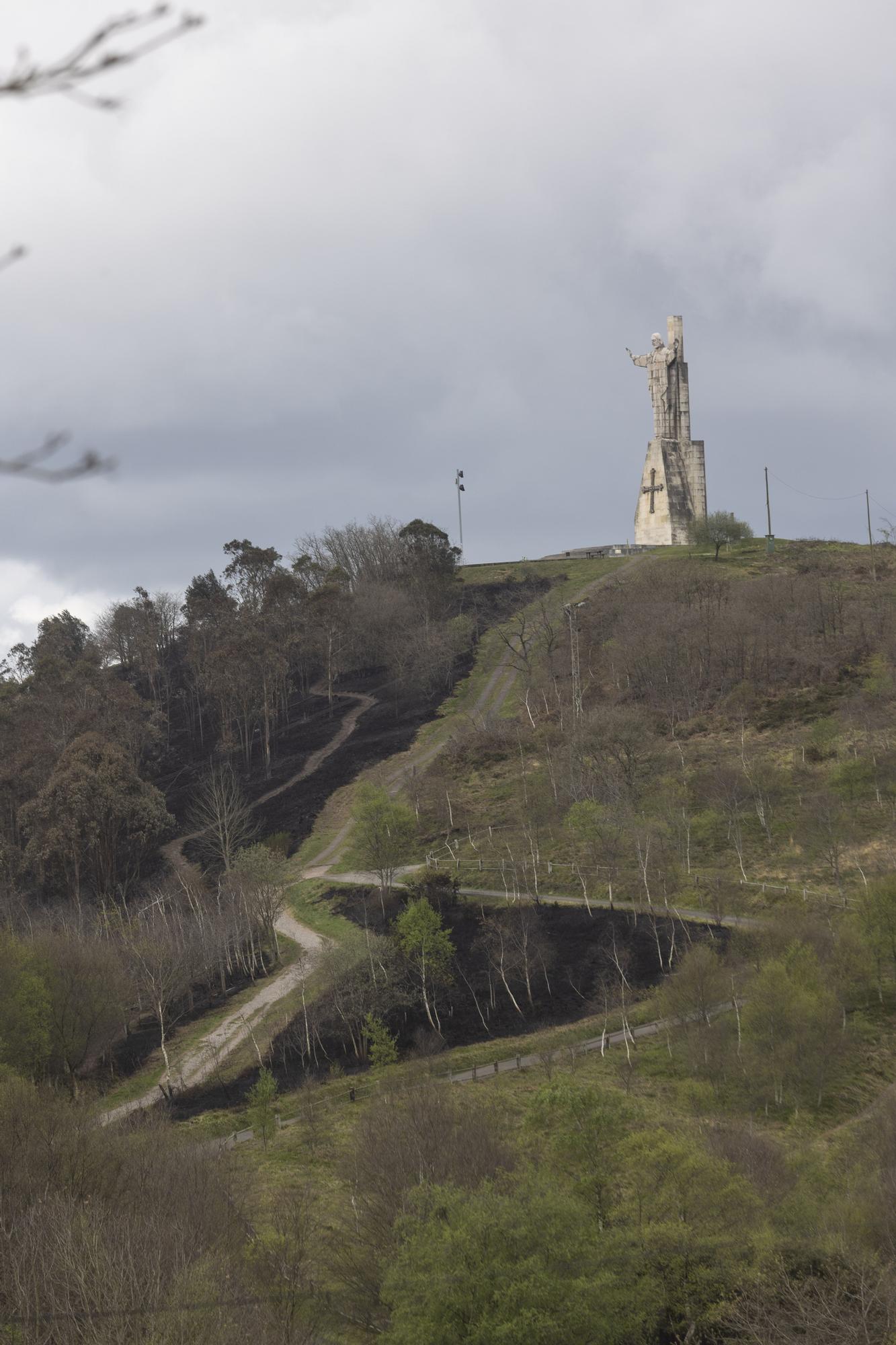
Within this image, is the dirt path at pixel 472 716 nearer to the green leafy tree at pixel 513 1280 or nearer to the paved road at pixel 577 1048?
the paved road at pixel 577 1048

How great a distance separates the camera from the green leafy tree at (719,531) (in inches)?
4387

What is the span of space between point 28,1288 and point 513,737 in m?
59.2

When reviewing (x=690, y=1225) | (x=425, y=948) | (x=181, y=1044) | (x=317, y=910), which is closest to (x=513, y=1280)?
(x=690, y=1225)

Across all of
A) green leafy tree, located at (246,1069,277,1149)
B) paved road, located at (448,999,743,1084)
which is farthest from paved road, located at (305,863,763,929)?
green leafy tree, located at (246,1069,277,1149)

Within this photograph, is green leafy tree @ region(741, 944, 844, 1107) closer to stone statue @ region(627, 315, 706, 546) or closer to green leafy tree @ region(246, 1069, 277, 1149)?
green leafy tree @ region(246, 1069, 277, 1149)

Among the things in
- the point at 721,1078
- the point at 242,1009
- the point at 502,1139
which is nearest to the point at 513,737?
the point at 242,1009

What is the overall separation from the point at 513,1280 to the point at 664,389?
11960cm

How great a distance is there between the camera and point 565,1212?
21156mm

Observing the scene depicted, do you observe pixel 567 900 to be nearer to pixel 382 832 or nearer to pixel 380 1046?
pixel 382 832

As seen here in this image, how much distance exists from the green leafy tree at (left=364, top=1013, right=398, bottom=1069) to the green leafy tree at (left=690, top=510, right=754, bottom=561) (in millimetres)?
76391

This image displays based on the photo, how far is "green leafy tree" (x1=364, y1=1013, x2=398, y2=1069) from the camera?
134ft

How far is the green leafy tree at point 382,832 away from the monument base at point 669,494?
242ft

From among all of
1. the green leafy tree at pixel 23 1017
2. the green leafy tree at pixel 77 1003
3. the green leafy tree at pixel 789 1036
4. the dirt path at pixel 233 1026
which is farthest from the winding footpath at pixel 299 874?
the green leafy tree at pixel 789 1036

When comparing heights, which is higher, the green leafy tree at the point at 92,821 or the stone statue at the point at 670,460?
the stone statue at the point at 670,460
